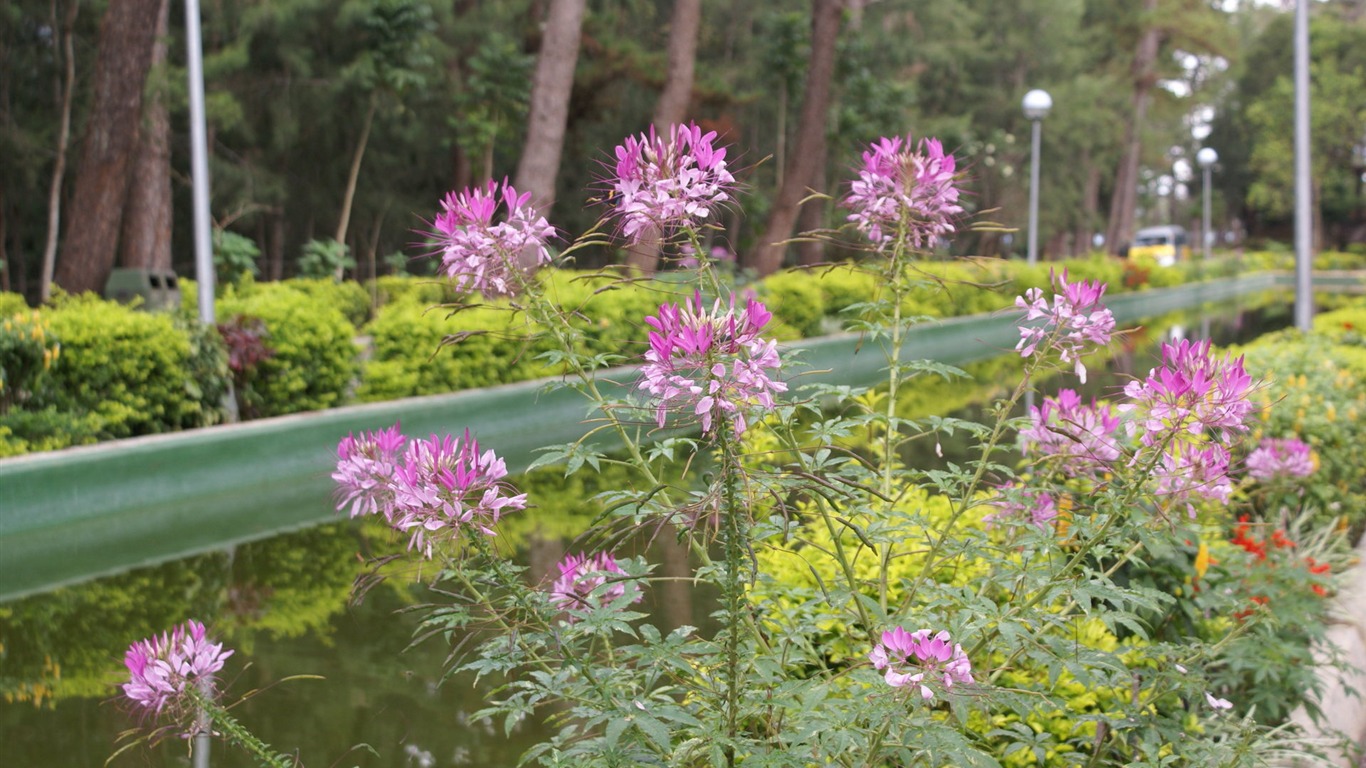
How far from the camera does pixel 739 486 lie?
5.86 ft

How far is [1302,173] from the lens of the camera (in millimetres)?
10305

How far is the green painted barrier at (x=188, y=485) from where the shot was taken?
20.9 ft

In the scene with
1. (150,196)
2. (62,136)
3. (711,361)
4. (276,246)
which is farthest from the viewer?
(276,246)

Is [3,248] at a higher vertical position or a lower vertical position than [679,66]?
lower

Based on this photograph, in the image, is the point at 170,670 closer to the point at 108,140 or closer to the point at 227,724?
the point at 227,724

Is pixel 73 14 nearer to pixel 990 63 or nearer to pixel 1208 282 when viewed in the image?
pixel 990 63

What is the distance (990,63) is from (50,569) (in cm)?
2982

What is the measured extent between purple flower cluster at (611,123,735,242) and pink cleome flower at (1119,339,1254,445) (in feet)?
2.51

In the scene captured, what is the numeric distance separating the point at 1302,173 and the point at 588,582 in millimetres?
9891

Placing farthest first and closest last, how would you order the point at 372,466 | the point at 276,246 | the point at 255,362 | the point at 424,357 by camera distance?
the point at 276,246 < the point at 424,357 < the point at 255,362 < the point at 372,466

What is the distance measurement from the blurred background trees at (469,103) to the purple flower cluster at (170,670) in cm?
621

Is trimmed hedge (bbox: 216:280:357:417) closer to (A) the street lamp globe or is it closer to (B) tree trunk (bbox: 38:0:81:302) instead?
(B) tree trunk (bbox: 38:0:81:302)

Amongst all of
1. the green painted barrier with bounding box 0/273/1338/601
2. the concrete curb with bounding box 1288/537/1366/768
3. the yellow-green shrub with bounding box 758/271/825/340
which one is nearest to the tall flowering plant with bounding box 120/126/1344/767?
the concrete curb with bounding box 1288/537/1366/768

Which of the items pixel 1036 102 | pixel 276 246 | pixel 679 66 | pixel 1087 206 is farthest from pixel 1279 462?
pixel 1087 206
